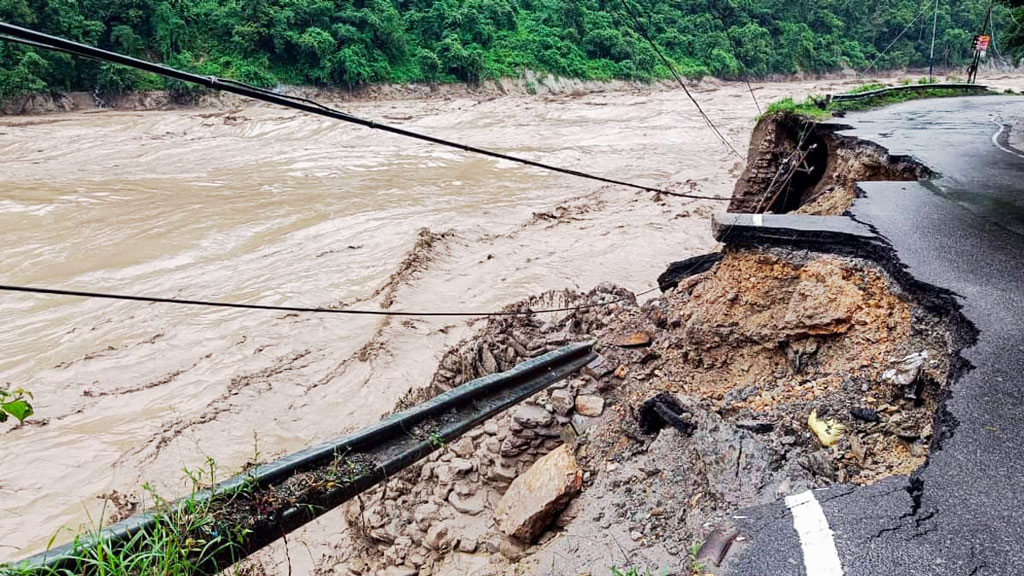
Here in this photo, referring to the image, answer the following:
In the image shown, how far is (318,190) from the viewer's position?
50.4 ft

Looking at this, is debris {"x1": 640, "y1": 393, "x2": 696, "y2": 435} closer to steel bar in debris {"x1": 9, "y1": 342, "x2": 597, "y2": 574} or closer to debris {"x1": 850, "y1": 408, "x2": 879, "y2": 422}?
debris {"x1": 850, "y1": 408, "x2": 879, "y2": 422}

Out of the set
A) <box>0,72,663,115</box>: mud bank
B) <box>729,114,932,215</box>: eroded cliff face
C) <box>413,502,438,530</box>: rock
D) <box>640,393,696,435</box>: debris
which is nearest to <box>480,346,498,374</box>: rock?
<box>413,502,438,530</box>: rock

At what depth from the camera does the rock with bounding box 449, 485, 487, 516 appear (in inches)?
166

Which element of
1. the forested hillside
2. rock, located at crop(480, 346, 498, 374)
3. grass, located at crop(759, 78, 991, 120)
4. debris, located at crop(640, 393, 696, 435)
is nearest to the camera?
debris, located at crop(640, 393, 696, 435)

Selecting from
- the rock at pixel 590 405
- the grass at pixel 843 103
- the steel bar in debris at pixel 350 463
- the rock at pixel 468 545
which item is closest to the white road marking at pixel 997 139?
the grass at pixel 843 103

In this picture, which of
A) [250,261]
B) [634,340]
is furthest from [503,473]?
[250,261]

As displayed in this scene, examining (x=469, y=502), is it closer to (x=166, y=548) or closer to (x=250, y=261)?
(x=166, y=548)

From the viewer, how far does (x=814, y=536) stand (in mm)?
2199

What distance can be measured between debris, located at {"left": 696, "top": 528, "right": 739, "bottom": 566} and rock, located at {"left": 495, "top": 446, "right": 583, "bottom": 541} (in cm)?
129

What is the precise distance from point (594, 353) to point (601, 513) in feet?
7.68

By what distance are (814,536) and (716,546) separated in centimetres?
37

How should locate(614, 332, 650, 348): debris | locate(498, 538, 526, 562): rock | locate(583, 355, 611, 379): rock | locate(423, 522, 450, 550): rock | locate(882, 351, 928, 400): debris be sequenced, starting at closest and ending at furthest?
locate(882, 351, 928, 400): debris < locate(498, 538, 526, 562): rock < locate(423, 522, 450, 550): rock < locate(583, 355, 611, 379): rock < locate(614, 332, 650, 348): debris

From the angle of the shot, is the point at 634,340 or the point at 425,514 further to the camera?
the point at 634,340

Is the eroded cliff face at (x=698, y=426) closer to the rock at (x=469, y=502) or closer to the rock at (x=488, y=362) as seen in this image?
the rock at (x=469, y=502)
